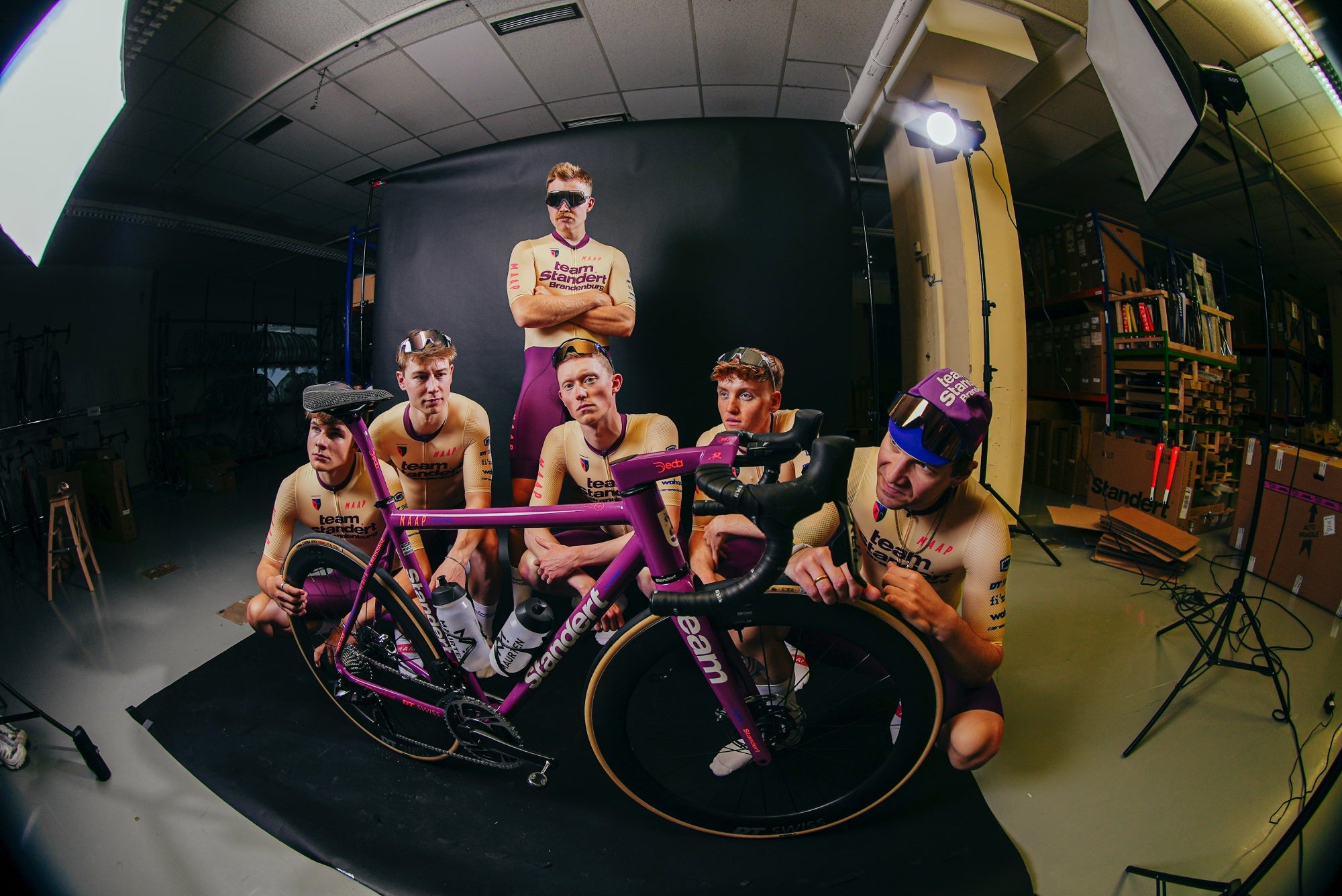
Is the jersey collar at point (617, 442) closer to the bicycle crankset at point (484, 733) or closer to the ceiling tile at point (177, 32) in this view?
the bicycle crankset at point (484, 733)

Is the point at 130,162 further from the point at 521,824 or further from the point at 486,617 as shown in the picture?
the point at 521,824

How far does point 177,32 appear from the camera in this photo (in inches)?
37.4

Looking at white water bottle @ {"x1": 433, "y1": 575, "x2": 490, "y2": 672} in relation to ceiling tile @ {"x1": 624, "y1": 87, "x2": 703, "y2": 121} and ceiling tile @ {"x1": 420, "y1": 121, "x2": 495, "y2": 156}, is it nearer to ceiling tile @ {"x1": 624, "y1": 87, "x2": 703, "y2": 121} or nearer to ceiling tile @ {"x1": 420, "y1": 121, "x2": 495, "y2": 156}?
ceiling tile @ {"x1": 420, "y1": 121, "x2": 495, "y2": 156}

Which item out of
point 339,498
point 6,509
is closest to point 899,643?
point 339,498

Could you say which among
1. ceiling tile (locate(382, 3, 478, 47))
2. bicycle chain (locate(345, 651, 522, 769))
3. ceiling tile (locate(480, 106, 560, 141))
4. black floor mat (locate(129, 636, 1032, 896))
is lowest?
black floor mat (locate(129, 636, 1032, 896))

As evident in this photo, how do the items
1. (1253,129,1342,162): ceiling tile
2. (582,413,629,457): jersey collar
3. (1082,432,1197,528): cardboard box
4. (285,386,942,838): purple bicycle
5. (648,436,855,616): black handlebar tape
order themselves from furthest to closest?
(1082,432,1197,528): cardboard box < (582,413,629,457): jersey collar < (1253,129,1342,162): ceiling tile < (285,386,942,838): purple bicycle < (648,436,855,616): black handlebar tape

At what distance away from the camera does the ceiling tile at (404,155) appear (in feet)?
3.91

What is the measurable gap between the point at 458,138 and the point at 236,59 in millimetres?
500

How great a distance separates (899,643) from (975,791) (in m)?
0.65

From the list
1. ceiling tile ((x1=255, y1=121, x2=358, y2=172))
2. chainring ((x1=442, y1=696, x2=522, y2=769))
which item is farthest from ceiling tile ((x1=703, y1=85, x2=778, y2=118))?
chainring ((x1=442, y1=696, x2=522, y2=769))

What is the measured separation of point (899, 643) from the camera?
94 cm

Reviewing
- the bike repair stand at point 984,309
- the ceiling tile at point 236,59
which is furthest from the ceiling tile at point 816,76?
the ceiling tile at point 236,59

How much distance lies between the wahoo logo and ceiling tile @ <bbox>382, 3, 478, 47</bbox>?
5.06ft

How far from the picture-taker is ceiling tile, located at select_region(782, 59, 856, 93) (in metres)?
1.03
